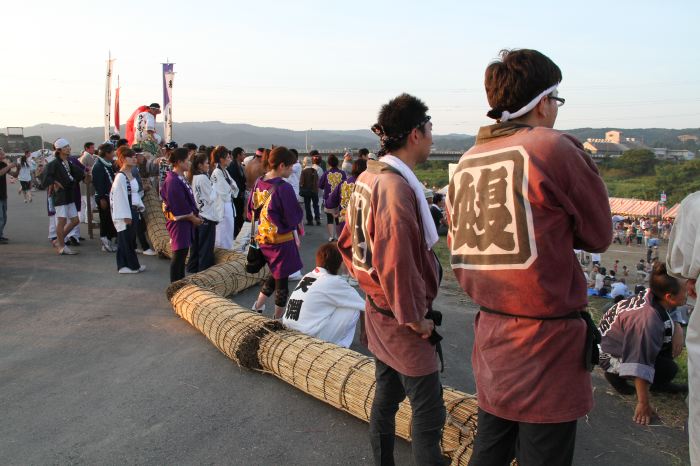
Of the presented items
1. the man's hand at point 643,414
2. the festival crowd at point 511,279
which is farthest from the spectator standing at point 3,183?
the man's hand at point 643,414

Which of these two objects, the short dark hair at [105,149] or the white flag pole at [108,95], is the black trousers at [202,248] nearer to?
the short dark hair at [105,149]

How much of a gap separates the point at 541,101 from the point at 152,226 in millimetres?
8385

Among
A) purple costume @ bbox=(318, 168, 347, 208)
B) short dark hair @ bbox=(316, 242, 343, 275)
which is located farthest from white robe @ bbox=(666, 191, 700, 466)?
purple costume @ bbox=(318, 168, 347, 208)

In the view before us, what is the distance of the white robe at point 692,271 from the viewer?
184cm

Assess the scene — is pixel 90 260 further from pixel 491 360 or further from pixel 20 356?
pixel 491 360

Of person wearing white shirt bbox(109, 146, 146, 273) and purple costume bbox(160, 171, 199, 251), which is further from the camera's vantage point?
person wearing white shirt bbox(109, 146, 146, 273)

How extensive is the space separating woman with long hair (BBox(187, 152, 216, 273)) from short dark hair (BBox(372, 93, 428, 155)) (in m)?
5.15

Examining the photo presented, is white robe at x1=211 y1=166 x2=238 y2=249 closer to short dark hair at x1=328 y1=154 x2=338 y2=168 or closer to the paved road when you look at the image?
short dark hair at x1=328 y1=154 x2=338 y2=168

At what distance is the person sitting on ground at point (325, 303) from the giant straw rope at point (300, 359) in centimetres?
22

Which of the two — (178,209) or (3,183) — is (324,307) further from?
(3,183)

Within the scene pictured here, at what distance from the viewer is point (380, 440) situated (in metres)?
2.81

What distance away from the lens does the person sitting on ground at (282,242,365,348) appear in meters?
4.69

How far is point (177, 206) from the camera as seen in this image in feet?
22.0

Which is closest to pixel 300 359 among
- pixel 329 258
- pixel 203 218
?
pixel 329 258
